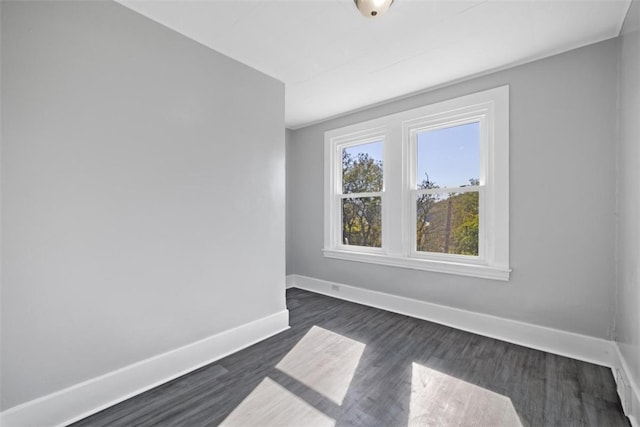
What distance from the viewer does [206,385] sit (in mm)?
1895

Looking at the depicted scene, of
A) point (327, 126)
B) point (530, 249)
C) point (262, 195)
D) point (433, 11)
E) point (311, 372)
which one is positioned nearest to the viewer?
point (433, 11)

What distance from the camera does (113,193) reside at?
1.74 metres

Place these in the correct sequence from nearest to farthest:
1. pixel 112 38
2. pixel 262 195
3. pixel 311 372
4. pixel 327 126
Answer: pixel 112 38
pixel 311 372
pixel 262 195
pixel 327 126

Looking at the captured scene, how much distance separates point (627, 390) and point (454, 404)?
3.29ft

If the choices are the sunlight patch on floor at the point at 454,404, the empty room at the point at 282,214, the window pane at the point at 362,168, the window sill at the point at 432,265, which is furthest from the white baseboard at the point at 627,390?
the window pane at the point at 362,168

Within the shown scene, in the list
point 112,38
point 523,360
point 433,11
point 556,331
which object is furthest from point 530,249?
point 112,38

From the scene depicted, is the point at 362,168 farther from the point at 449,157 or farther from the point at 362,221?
the point at 449,157

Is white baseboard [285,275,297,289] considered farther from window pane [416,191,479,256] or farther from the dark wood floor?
window pane [416,191,479,256]

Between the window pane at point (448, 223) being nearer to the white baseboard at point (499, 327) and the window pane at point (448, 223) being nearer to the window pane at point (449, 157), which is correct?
the window pane at point (449, 157)

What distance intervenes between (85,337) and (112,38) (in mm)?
1840

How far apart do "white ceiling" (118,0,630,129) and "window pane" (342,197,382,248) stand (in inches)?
59.7

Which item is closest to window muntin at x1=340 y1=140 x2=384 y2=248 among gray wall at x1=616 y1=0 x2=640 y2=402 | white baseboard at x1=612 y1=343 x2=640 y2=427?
gray wall at x1=616 y1=0 x2=640 y2=402

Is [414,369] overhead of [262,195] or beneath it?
beneath

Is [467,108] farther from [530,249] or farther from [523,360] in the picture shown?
[523,360]
